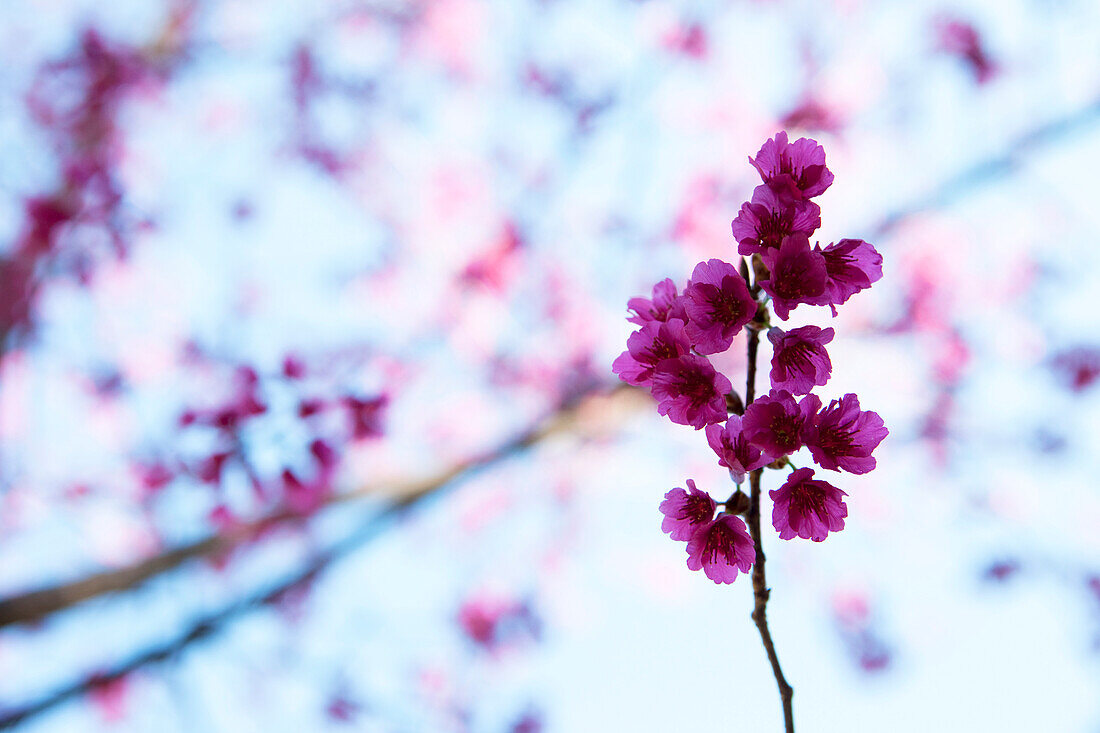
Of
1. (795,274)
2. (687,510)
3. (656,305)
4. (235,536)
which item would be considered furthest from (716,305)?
(235,536)

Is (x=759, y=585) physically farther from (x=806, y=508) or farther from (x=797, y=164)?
(x=797, y=164)

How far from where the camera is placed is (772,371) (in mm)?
1084

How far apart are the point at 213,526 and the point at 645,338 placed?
10.7 ft

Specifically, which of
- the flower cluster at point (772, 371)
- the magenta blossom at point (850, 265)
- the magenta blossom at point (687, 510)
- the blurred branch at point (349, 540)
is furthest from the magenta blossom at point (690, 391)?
the blurred branch at point (349, 540)

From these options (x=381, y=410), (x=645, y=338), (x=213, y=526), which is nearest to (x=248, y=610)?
(x=213, y=526)

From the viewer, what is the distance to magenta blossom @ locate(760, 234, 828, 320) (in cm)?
103

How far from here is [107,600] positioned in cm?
350

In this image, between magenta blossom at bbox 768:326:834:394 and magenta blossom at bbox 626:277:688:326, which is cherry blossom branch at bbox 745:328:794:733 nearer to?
magenta blossom at bbox 768:326:834:394

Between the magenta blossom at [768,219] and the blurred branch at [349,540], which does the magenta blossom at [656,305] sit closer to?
the magenta blossom at [768,219]

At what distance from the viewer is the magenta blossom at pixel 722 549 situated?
3.58 ft

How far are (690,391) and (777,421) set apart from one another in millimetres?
136

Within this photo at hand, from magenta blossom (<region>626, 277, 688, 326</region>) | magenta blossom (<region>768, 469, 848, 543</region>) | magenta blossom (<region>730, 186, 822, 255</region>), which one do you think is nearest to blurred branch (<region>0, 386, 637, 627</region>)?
magenta blossom (<region>626, 277, 688, 326</region>)

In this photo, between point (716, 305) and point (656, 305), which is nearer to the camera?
point (716, 305)

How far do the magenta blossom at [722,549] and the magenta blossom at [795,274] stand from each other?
12.8 inches
